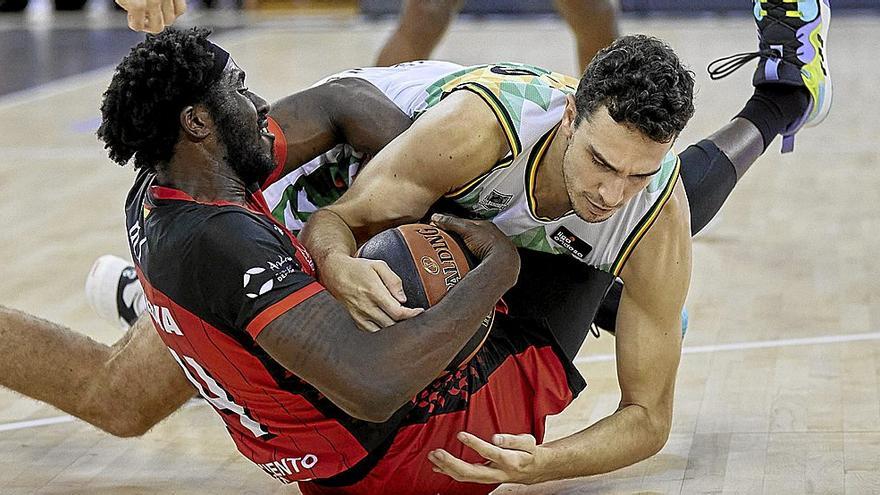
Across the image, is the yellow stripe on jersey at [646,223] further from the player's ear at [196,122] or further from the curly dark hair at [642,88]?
the player's ear at [196,122]

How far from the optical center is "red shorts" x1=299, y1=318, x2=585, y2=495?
97.2 inches

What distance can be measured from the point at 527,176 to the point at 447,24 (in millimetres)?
2607

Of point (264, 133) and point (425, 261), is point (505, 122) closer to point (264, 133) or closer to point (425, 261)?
point (425, 261)

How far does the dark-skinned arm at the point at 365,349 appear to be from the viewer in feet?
6.97

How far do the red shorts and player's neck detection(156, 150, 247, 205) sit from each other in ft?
1.86

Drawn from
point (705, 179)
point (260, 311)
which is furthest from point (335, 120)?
point (705, 179)

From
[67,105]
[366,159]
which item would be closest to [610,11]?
[366,159]

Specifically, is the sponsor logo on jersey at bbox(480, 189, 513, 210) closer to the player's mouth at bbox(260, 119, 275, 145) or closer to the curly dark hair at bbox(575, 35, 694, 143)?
the curly dark hair at bbox(575, 35, 694, 143)

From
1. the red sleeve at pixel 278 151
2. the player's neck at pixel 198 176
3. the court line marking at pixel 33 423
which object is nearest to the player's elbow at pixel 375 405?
the player's neck at pixel 198 176

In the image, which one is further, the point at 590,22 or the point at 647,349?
the point at 590,22

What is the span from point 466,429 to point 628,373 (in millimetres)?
369

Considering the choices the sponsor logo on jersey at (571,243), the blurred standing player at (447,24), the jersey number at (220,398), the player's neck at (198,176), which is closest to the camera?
the player's neck at (198,176)

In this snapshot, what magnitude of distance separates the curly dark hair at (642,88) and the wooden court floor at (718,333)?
81cm

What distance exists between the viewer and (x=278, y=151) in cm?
268
